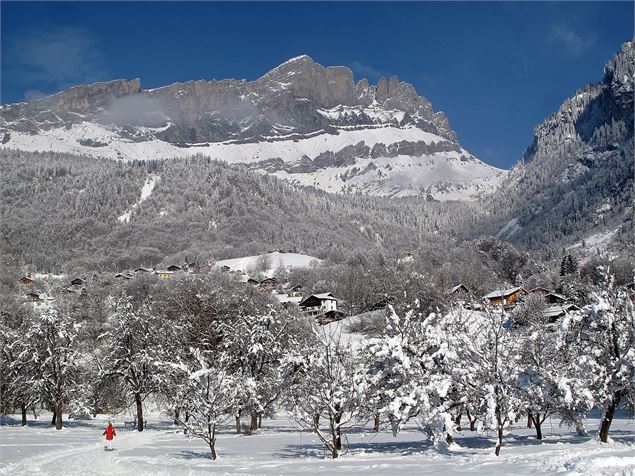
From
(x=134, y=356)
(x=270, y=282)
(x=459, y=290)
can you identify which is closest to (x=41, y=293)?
(x=270, y=282)

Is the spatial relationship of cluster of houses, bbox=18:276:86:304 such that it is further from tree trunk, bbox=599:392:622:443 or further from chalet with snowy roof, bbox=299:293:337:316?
tree trunk, bbox=599:392:622:443

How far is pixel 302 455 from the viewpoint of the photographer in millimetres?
30891

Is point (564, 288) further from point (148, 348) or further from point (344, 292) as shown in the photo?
point (148, 348)

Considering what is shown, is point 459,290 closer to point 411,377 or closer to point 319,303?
point 319,303

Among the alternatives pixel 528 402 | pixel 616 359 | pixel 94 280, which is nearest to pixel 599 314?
pixel 616 359

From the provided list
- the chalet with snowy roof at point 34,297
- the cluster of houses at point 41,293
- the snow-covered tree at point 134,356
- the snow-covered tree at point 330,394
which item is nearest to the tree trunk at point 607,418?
the snow-covered tree at point 330,394

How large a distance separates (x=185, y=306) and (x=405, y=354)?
2283 inches

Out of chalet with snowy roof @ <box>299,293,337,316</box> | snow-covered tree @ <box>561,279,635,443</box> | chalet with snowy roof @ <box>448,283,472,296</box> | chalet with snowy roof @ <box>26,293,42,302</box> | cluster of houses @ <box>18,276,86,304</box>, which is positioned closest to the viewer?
snow-covered tree @ <box>561,279,635,443</box>

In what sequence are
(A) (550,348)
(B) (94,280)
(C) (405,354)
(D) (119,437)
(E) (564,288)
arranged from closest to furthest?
(C) (405,354) < (A) (550,348) < (D) (119,437) < (E) (564,288) < (B) (94,280)

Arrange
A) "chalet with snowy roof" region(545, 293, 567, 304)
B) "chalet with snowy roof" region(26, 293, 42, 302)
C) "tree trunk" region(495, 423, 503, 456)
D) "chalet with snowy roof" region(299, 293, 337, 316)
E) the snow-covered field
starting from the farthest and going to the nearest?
"chalet with snowy roof" region(26, 293, 42, 302) → "chalet with snowy roof" region(299, 293, 337, 316) → "chalet with snowy roof" region(545, 293, 567, 304) → "tree trunk" region(495, 423, 503, 456) → the snow-covered field

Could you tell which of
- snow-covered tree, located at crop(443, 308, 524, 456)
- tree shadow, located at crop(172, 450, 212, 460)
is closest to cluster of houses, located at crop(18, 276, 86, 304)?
tree shadow, located at crop(172, 450, 212, 460)

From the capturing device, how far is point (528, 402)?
27.8m

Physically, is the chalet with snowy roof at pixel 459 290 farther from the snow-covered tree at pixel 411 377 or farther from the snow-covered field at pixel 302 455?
the snow-covered tree at pixel 411 377

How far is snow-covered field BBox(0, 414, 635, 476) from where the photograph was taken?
21.9 metres
